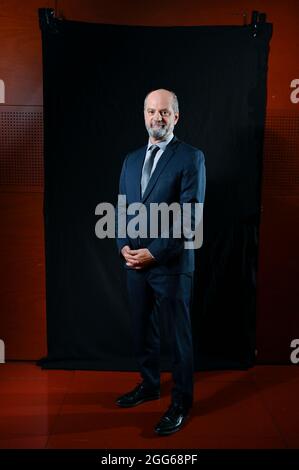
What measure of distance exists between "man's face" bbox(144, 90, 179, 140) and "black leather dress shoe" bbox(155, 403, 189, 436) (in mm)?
1547

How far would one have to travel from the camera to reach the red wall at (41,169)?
3.26 metres

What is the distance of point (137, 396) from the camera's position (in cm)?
294

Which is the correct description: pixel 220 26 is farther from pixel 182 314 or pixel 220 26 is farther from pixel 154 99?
pixel 182 314

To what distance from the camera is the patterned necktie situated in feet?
8.90

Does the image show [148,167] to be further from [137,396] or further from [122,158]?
[137,396]

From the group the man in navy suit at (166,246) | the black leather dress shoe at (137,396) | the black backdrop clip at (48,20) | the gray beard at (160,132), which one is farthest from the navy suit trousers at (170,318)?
the black backdrop clip at (48,20)

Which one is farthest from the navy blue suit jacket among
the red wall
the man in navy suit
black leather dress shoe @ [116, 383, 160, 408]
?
the red wall

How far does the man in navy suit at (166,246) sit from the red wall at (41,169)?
0.96 meters

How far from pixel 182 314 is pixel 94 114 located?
155cm

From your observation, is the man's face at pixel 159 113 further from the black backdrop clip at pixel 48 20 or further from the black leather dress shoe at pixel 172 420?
the black leather dress shoe at pixel 172 420

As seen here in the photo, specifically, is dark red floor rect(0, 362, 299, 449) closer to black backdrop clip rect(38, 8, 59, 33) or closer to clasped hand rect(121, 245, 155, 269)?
clasped hand rect(121, 245, 155, 269)

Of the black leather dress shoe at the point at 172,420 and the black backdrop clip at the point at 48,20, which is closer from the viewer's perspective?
the black leather dress shoe at the point at 172,420

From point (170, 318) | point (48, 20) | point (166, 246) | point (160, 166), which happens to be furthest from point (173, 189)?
point (48, 20)

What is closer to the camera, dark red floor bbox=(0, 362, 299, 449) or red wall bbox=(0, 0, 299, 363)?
dark red floor bbox=(0, 362, 299, 449)
